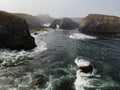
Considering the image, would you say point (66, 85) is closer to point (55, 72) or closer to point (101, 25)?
point (55, 72)

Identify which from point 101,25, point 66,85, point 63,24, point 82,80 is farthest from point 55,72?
point 63,24

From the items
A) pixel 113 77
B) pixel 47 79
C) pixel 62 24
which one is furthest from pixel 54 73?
pixel 62 24

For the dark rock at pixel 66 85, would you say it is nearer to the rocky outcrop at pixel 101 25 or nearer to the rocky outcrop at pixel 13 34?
the rocky outcrop at pixel 13 34

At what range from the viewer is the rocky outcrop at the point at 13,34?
145 feet

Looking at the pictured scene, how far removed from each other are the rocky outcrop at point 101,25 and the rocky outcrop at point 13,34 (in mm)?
51204

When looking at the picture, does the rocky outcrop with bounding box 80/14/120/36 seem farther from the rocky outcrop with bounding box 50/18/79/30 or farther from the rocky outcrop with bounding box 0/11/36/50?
the rocky outcrop with bounding box 0/11/36/50

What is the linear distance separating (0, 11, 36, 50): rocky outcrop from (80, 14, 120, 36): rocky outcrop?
51204mm

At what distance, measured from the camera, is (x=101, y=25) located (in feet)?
314

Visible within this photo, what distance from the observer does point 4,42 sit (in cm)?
4403

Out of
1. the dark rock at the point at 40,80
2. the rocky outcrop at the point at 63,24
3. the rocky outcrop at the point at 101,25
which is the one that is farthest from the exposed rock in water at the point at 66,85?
the rocky outcrop at the point at 63,24

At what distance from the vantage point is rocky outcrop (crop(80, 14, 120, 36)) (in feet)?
302

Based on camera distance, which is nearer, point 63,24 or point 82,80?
point 82,80

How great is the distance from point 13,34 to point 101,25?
64.5m

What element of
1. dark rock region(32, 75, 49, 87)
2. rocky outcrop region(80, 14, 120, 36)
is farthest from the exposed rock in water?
rocky outcrop region(80, 14, 120, 36)
